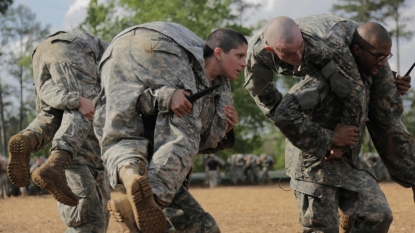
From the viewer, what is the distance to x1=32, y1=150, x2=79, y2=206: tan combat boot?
6324 mm

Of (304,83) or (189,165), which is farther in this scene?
(304,83)

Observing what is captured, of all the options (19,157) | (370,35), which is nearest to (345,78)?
(370,35)

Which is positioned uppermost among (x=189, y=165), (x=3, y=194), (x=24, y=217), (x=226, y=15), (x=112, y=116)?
(x=112, y=116)

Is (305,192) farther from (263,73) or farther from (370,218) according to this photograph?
(263,73)

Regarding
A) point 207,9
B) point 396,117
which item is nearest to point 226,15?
point 207,9

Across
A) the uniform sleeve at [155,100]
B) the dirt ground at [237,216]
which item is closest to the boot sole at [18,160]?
the uniform sleeve at [155,100]

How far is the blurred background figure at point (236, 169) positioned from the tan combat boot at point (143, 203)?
28.1m

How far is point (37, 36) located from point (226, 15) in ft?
61.4

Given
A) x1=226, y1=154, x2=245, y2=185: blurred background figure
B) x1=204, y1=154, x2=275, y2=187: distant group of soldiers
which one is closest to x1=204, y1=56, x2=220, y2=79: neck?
x1=204, y1=154, x2=275, y2=187: distant group of soldiers

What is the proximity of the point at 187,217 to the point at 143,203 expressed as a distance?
109 cm

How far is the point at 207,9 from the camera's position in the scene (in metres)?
37.1

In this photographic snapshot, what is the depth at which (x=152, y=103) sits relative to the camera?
4.85 m

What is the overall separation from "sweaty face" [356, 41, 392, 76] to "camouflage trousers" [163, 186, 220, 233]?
1797 mm

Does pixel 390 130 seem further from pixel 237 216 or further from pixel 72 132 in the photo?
pixel 237 216
